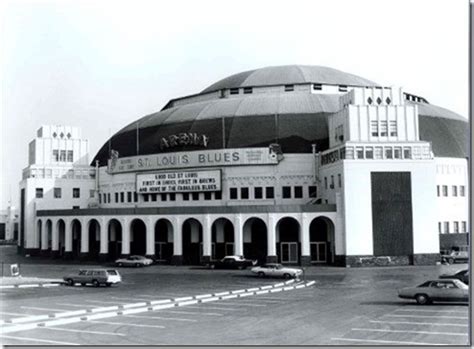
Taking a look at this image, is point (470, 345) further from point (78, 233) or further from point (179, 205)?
point (78, 233)

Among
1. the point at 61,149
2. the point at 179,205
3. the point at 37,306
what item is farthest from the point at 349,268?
the point at 61,149

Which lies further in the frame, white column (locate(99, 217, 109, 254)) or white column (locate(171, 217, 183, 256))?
white column (locate(99, 217, 109, 254))

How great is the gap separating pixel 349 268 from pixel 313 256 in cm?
696

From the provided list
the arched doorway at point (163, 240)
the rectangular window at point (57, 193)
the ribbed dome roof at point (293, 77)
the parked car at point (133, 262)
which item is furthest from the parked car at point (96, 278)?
the ribbed dome roof at point (293, 77)

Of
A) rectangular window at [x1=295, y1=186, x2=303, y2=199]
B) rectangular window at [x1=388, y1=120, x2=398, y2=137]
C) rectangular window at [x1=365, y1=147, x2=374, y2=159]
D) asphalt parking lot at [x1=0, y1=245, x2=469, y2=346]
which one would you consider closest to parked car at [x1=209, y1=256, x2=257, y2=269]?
asphalt parking lot at [x1=0, y1=245, x2=469, y2=346]

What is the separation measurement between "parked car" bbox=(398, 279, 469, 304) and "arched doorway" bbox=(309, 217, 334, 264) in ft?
97.8

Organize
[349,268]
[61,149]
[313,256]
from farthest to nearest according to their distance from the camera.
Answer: [61,149] → [313,256] → [349,268]

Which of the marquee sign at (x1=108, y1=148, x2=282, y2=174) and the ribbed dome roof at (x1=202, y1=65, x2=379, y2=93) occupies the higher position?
the ribbed dome roof at (x1=202, y1=65, x2=379, y2=93)

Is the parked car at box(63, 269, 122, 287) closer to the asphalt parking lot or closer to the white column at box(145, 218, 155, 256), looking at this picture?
the asphalt parking lot

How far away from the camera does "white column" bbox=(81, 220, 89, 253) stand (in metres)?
65.1

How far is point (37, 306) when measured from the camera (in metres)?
27.2

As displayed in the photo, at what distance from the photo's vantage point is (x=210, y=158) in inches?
2532

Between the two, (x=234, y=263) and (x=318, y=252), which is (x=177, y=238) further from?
(x=318, y=252)

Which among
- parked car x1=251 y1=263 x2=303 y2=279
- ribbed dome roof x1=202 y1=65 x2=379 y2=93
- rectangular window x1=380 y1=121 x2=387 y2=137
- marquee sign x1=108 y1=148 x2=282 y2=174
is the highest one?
ribbed dome roof x1=202 y1=65 x2=379 y2=93
